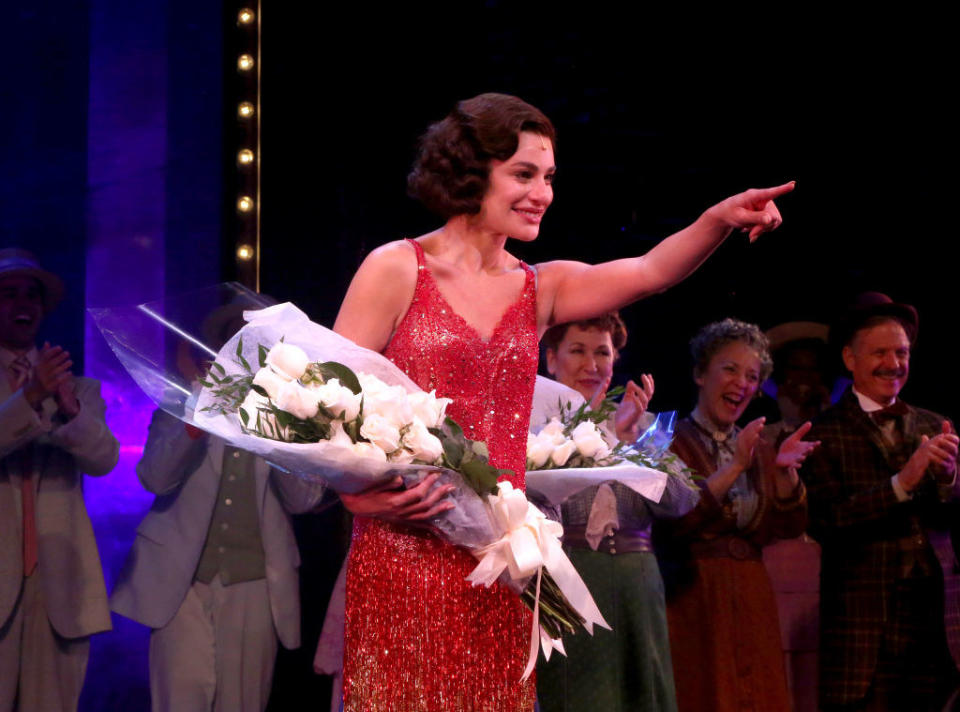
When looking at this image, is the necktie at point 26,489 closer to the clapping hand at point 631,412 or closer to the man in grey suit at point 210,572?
the man in grey suit at point 210,572

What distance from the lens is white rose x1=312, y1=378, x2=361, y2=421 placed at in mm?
2006

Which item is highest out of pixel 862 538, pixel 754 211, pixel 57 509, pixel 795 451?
pixel 754 211

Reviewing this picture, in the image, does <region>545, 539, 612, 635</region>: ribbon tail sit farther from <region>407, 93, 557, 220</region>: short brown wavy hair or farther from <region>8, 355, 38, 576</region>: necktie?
<region>8, 355, 38, 576</region>: necktie

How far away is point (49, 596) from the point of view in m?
3.74

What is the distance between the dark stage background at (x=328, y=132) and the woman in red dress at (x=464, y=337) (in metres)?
1.95

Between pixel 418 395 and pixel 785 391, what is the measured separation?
11.7ft

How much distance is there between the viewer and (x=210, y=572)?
3941 millimetres

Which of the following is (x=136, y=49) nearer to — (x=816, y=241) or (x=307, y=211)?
(x=307, y=211)

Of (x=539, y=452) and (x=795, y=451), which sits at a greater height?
(x=539, y=452)

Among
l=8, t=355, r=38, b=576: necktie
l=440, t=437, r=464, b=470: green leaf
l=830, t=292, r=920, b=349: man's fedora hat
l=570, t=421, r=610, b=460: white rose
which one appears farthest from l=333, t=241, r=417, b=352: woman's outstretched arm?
l=830, t=292, r=920, b=349: man's fedora hat

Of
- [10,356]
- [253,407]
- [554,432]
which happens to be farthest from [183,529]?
[253,407]

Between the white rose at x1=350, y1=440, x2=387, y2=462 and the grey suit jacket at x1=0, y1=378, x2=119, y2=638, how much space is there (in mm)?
2066

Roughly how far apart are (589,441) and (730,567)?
1.70m

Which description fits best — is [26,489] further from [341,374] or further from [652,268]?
[652,268]
